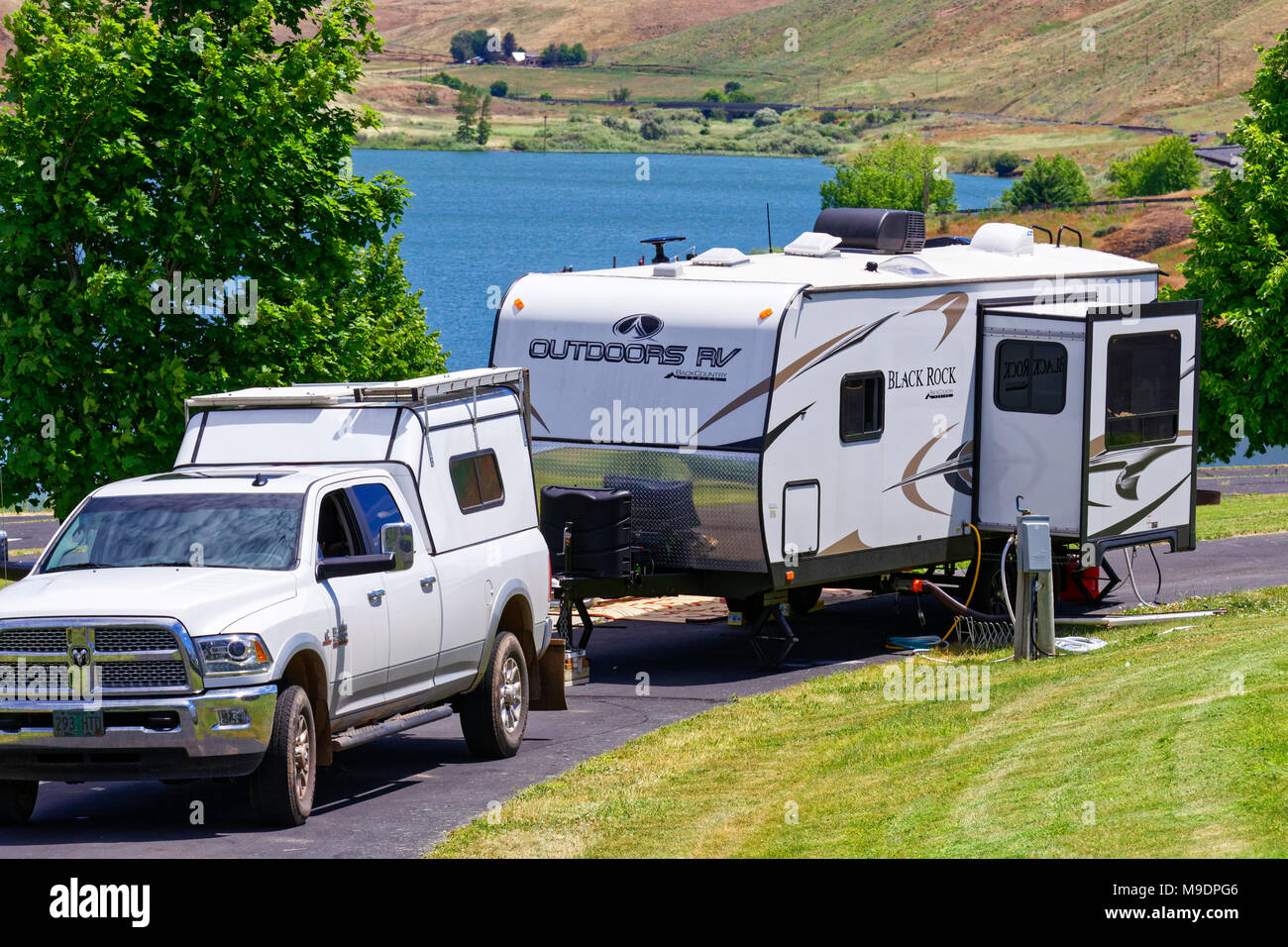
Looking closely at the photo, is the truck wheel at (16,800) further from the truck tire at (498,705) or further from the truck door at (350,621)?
the truck tire at (498,705)

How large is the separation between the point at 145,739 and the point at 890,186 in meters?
149

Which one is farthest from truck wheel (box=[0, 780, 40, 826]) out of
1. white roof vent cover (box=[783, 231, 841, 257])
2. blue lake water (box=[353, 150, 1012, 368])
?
blue lake water (box=[353, 150, 1012, 368])

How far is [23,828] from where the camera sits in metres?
11.2

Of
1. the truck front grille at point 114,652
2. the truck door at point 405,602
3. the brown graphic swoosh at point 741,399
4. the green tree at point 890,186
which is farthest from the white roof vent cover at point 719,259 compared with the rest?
the green tree at point 890,186

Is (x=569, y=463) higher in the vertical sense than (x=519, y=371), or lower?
lower

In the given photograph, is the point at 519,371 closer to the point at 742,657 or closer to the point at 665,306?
the point at 665,306

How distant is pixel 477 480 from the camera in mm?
13547

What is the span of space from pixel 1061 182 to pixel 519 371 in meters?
161

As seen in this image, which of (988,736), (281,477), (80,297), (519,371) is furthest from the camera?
(80,297)

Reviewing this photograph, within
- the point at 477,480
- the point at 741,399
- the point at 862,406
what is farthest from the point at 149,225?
the point at 862,406

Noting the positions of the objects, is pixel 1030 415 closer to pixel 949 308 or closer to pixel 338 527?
pixel 949 308

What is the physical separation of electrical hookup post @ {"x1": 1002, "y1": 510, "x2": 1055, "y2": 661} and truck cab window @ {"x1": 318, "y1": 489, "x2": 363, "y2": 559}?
7165 millimetres
